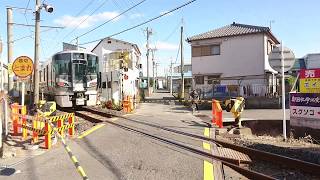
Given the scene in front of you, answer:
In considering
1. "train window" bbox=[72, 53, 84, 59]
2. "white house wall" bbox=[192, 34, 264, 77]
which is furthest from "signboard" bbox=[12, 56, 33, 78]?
"white house wall" bbox=[192, 34, 264, 77]

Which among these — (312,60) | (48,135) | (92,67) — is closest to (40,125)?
(48,135)

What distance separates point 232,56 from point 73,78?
49.1 ft

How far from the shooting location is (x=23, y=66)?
12039mm

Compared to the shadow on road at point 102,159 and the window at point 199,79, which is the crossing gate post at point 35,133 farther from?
the window at point 199,79

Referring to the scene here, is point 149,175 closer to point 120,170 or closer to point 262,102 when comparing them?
point 120,170

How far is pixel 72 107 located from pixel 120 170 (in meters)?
16.0

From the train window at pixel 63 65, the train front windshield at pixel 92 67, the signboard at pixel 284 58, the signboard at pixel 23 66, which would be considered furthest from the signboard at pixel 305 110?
the train window at pixel 63 65

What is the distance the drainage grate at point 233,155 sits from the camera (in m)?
8.42

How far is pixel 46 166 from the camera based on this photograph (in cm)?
790

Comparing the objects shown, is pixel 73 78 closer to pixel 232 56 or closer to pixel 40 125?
pixel 40 125

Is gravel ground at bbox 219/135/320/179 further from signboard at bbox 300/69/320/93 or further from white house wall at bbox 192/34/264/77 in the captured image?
white house wall at bbox 192/34/264/77

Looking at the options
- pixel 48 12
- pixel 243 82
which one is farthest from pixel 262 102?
pixel 48 12

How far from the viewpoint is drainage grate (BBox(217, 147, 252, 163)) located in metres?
8.42

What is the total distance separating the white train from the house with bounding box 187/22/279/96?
1046 centimetres
